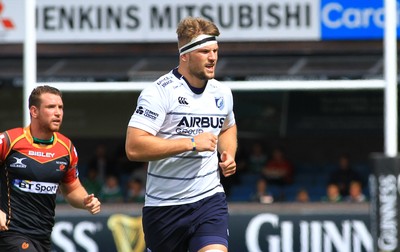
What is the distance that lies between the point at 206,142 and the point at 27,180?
133 cm

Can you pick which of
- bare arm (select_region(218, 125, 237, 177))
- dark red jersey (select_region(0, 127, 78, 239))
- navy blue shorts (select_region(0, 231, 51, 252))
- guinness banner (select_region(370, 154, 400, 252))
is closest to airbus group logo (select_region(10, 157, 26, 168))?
dark red jersey (select_region(0, 127, 78, 239))

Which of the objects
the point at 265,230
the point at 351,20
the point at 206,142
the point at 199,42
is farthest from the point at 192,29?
the point at 351,20

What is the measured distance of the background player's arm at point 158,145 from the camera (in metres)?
6.38

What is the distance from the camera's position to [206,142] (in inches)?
250

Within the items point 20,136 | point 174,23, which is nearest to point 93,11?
point 174,23

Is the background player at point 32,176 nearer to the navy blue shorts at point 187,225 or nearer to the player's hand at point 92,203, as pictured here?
the player's hand at point 92,203

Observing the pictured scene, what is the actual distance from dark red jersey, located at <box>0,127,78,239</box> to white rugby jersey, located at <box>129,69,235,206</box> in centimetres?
72

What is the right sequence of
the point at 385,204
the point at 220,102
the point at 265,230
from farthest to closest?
1. the point at 265,230
2. the point at 385,204
3. the point at 220,102

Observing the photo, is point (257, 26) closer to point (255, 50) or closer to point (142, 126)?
point (255, 50)

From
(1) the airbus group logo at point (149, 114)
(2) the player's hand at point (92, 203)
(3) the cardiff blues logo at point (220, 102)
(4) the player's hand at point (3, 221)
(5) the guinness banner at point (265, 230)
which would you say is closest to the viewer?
(1) the airbus group logo at point (149, 114)

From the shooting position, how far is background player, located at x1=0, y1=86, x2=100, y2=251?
7070mm

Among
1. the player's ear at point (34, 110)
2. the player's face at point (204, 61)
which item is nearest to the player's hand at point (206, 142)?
the player's face at point (204, 61)

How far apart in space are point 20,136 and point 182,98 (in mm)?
1144

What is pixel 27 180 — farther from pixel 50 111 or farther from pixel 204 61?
pixel 204 61
